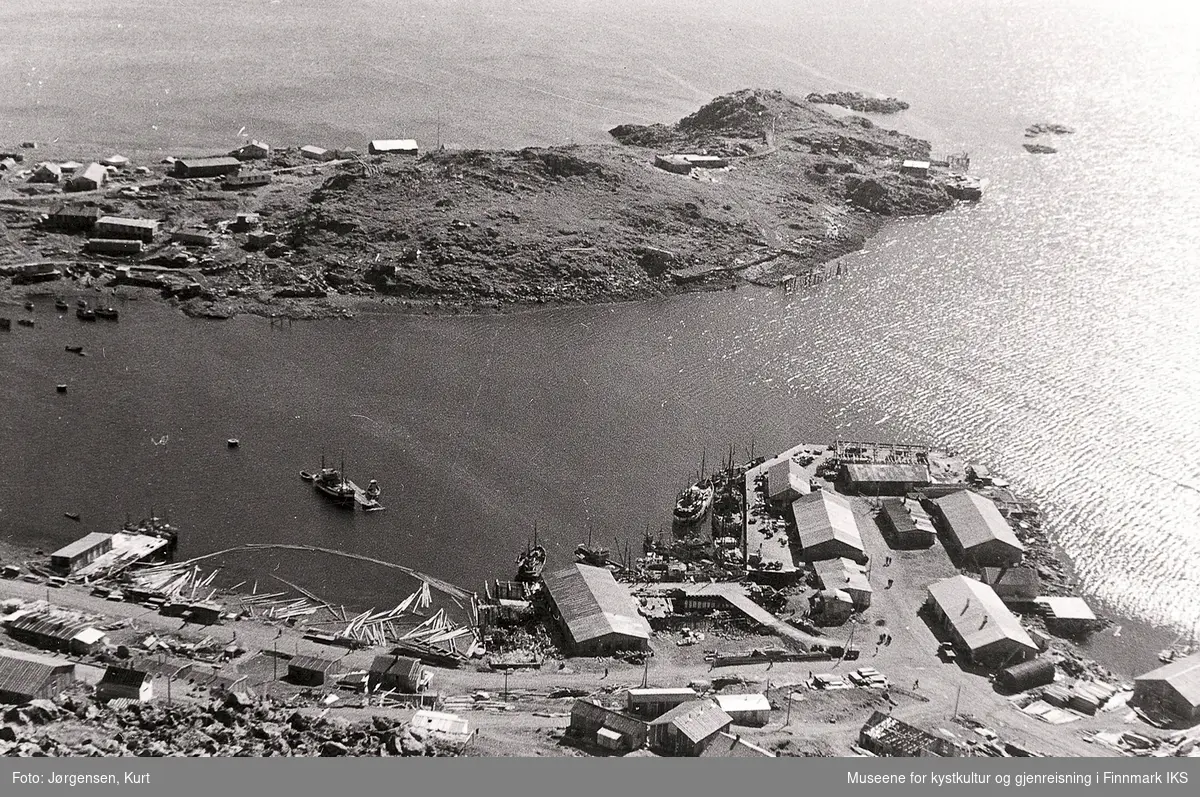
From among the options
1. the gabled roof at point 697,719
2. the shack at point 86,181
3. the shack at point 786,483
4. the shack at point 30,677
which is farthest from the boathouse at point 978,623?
the shack at point 86,181

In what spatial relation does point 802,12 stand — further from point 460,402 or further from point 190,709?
point 190,709

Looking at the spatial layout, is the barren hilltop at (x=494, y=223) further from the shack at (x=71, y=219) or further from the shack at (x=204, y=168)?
the shack at (x=204, y=168)

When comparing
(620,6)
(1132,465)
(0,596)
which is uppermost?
→ (620,6)

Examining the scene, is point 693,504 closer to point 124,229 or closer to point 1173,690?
point 1173,690

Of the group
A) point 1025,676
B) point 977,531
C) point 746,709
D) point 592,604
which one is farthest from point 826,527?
point 746,709

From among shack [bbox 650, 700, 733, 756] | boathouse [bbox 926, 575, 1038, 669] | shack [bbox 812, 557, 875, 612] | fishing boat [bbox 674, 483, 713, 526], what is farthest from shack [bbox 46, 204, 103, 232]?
boathouse [bbox 926, 575, 1038, 669]

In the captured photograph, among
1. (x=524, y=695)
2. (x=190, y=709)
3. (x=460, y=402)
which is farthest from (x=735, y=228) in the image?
(x=190, y=709)
